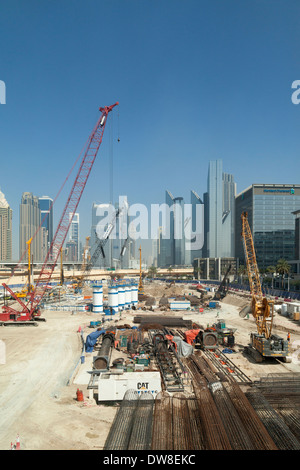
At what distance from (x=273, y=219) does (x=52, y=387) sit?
141961 millimetres

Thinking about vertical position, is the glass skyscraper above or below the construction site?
above

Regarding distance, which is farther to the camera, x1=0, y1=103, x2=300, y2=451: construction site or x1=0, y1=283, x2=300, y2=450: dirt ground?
x1=0, y1=283, x2=300, y2=450: dirt ground

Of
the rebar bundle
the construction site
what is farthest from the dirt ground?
the rebar bundle

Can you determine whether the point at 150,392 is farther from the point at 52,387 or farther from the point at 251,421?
the point at 52,387

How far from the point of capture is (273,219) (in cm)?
14462

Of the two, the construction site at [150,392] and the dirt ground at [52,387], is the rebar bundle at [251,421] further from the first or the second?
the dirt ground at [52,387]

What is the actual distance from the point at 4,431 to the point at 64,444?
11.6 ft

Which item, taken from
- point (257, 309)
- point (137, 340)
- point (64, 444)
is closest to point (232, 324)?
point (257, 309)

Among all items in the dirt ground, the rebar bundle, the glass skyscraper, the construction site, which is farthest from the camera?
the glass skyscraper

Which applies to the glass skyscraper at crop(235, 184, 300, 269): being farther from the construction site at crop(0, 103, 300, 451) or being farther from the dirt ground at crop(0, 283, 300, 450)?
the construction site at crop(0, 103, 300, 451)

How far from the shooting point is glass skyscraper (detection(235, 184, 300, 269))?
142 meters

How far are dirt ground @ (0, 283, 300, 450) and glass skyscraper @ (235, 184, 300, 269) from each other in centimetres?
10590
